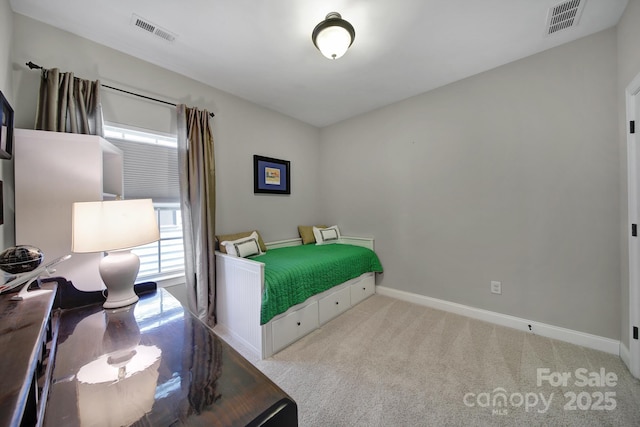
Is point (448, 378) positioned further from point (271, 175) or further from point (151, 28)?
point (151, 28)

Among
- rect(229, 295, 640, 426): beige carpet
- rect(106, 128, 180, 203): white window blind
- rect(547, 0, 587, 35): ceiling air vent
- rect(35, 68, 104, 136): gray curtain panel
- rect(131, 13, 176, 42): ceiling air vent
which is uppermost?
rect(131, 13, 176, 42): ceiling air vent

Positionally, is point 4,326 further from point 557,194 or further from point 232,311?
point 557,194

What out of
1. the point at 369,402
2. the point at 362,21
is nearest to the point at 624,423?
the point at 369,402

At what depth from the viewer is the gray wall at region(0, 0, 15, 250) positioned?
4.71 feet

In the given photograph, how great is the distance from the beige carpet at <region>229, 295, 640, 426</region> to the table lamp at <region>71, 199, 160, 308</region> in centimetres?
119

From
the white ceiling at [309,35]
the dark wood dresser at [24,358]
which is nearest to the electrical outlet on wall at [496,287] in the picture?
the white ceiling at [309,35]

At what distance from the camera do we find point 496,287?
244cm

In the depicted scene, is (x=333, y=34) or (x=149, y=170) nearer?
(x=333, y=34)

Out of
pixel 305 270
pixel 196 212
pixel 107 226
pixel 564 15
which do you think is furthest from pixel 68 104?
pixel 564 15

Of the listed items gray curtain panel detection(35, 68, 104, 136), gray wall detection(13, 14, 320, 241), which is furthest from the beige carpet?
gray curtain panel detection(35, 68, 104, 136)

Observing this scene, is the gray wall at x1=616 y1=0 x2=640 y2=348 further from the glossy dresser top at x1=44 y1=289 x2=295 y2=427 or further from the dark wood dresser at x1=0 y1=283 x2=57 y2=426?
the dark wood dresser at x1=0 y1=283 x2=57 y2=426

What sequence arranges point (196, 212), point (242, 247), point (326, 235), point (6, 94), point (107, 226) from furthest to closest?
point (326, 235)
point (242, 247)
point (196, 212)
point (6, 94)
point (107, 226)

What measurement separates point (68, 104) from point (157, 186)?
841 mm

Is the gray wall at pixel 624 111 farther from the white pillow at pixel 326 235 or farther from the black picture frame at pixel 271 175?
the black picture frame at pixel 271 175
